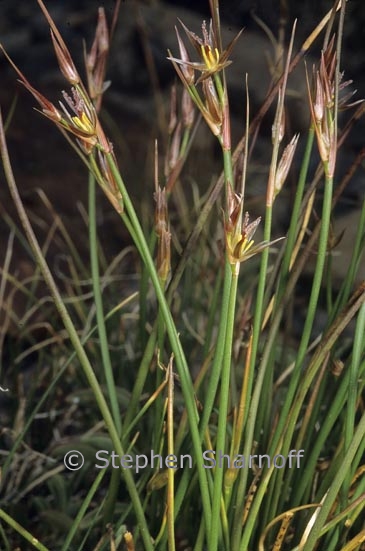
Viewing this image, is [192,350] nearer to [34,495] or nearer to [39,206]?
[34,495]

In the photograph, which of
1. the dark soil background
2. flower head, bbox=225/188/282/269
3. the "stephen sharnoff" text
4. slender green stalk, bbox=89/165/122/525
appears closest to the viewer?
flower head, bbox=225/188/282/269

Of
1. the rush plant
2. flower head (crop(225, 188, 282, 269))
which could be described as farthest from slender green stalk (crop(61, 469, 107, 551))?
flower head (crop(225, 188, 282, 269))

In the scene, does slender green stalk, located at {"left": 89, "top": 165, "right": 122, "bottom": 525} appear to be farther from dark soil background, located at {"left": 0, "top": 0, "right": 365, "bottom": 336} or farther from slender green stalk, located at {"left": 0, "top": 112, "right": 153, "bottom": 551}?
dark soil background, located at {"left": 0, "top": 0, "right": 365, "bottom": 336}


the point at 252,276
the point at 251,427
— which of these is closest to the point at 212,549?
the point at 251,427

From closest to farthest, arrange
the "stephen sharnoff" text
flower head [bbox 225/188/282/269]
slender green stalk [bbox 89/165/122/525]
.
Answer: flower head [bbox 225/188/282/269] → the "stephen sharnoff" text → slender green stalk [bbox 89/165/122/525]

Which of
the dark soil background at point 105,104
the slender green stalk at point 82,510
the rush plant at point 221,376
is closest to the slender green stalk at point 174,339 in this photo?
the rush plant at point 221,376

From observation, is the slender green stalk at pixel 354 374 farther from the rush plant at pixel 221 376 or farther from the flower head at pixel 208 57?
the flower head at pixel 208 57

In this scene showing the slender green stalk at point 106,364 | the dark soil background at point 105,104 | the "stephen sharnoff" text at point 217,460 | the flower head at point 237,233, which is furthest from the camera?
the dark soil background at point 105,104

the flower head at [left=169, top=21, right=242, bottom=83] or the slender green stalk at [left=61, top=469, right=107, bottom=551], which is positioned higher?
the flower head at [left=169, top=21, right=242, bottom=83]

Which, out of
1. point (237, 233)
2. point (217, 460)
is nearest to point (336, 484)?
point (217, 460)

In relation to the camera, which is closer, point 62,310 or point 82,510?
point 62,310

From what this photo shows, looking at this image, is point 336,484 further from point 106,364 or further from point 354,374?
point 106,364

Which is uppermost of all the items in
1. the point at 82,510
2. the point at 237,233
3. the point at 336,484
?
the point at 237,233

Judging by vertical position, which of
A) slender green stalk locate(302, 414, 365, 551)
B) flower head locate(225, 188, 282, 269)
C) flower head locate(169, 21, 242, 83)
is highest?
flower head locate(169, 21, 242, 83)
